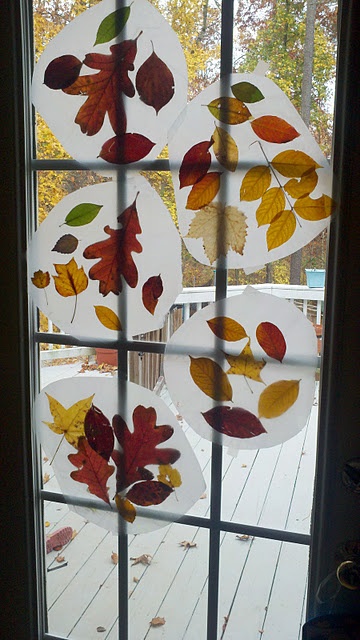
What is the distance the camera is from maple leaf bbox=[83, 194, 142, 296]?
1.43 m

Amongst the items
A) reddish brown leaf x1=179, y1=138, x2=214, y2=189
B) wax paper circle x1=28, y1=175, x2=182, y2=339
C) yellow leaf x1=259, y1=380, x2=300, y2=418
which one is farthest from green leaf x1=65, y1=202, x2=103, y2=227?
yellow leaf x1=259, y1=380, x2=300, y2=418

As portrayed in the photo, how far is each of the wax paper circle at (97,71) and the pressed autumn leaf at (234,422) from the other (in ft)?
1.94

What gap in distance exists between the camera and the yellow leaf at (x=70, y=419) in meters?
1.55

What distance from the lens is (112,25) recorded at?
54.4 inches

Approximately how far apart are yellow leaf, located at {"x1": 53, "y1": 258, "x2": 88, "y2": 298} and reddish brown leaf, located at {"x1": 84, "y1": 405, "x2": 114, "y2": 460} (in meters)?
0.29

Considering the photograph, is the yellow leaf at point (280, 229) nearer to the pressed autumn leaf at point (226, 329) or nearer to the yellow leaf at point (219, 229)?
the yellow leaf at point (219, 229)

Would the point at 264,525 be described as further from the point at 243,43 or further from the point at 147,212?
the point at 243,43

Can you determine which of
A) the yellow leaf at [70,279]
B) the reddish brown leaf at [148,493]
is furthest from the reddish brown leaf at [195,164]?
the reddish brown leaf at [148,493]

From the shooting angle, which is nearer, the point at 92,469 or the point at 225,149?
the point at 225,149

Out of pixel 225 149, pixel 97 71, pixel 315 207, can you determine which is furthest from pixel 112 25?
pixel 315 207

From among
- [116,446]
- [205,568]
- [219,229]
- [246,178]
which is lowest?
[205,568]

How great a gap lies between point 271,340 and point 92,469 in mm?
564

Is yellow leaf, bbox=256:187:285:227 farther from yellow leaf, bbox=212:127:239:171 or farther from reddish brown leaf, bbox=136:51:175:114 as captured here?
reddish brown leaf, bbox=136:51:175:114

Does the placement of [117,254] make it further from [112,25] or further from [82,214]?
[112,25]
